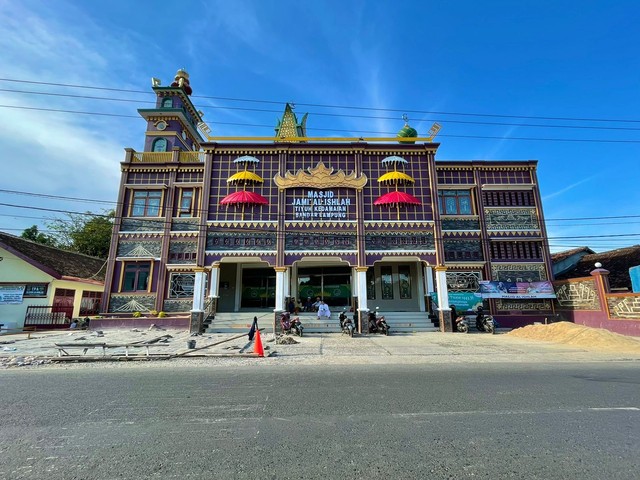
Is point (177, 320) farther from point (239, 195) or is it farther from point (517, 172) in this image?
point (517, 172)

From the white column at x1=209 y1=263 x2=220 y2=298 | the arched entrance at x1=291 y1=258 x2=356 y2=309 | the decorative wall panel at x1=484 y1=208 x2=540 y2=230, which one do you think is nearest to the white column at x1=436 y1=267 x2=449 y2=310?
Answer: the decorative wall panel at x1=484 y1=208 x2=540 y2=230

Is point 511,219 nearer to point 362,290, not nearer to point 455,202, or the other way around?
point 455,202

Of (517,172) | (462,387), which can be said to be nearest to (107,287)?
Answer: (462,387)

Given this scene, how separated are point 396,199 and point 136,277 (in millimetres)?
17472

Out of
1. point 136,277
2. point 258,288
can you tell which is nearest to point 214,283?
point 258,288

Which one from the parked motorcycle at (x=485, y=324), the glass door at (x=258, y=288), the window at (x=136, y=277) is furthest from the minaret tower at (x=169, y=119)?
the parked motorcycle at (x=485, y=324)

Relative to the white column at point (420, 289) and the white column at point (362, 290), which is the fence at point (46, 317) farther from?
the white column at point (420, 289)

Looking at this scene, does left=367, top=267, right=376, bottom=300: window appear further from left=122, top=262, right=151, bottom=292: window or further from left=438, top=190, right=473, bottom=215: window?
left=122, top=262, right=151, bottom=292: window

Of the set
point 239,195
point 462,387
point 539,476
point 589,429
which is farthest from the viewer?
point 239,195

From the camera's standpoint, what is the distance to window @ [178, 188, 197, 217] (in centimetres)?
2173

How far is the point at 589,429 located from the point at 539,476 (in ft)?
5.88

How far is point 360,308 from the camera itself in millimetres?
17953

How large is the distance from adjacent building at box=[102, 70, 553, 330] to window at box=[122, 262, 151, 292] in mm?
66

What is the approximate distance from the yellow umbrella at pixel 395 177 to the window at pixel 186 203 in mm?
12899
